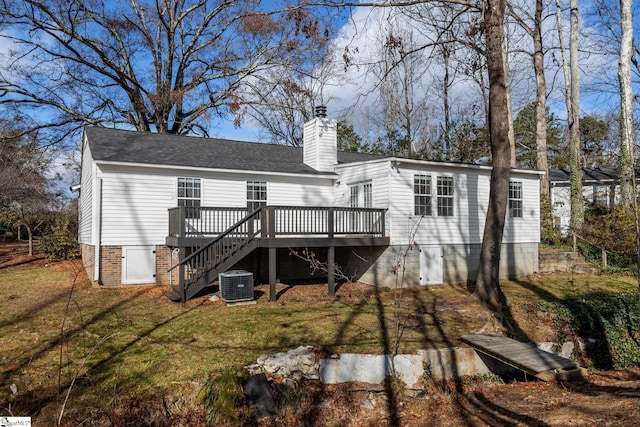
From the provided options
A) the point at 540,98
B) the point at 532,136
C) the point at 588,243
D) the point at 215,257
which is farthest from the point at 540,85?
the point at 215,257

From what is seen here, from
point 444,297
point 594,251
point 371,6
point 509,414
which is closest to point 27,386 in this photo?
point 509,414

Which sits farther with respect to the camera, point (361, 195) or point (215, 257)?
point (361, 195)

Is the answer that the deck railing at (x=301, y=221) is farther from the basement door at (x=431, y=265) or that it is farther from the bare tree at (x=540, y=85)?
the bare tree at (x=540, y=85)

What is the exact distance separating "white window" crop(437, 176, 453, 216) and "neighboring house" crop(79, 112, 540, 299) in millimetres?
41

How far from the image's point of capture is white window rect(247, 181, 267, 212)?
15.0 metres

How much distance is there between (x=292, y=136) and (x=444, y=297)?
22.5 m

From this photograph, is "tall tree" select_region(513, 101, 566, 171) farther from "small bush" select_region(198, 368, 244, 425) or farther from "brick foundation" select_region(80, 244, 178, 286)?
"small bush" select_region(198, 368, 244, 425)

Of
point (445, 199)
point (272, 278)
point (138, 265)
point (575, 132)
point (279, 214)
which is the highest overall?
point (575, 132)

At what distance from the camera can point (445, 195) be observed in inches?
580

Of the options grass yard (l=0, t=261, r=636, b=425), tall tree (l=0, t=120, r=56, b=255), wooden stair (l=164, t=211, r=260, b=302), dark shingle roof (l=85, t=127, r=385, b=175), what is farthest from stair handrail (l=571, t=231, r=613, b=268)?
tall tree (l=0, t=120, r=56, b=255)

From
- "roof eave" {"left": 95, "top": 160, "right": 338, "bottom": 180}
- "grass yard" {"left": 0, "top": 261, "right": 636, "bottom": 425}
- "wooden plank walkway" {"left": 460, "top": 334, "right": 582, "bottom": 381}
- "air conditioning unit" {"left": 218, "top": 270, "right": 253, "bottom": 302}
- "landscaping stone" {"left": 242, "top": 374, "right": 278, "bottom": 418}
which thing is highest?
"roof eave" {"left": 95, "top": 160, "right": 338, "bottom": 180}

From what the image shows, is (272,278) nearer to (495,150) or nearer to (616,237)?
(495,150)

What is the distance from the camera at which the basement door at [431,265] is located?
14.3 metres

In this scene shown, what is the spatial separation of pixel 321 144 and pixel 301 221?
4.53 meters
